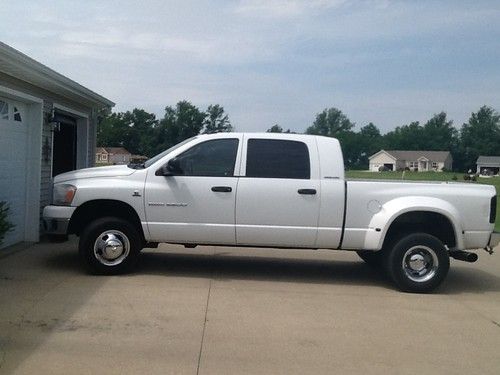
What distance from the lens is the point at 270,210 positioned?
815 cm

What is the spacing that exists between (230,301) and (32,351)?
8.38 ft

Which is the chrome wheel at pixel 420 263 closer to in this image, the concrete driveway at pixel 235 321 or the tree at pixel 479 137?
the concrete driveway at pixel 235 321

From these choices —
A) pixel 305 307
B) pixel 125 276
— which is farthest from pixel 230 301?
pixel 125 276

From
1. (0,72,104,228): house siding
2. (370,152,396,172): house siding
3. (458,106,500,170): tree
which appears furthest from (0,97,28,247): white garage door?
(458,106,500,170): tree

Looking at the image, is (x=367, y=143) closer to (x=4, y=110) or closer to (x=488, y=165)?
(x=488, y=165)

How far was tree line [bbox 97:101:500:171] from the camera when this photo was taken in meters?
28.4

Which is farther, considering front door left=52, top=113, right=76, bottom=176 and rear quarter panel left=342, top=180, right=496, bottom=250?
front door left=52, top=113, right=76, bottom=176

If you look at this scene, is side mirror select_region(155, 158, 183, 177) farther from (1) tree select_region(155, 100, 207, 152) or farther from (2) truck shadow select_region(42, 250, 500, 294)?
(1) tree select_region(155, 100, 207, 152)

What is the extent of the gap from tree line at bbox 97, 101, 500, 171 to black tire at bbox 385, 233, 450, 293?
1951cm

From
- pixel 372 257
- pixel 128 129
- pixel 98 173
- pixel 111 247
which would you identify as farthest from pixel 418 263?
pixel 128 129

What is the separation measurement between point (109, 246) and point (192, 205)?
1.23 metres

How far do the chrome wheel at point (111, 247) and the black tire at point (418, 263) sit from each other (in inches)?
138

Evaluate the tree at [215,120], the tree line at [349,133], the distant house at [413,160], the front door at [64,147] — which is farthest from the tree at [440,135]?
the front door at [64,147]

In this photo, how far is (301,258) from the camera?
10.4 metres
